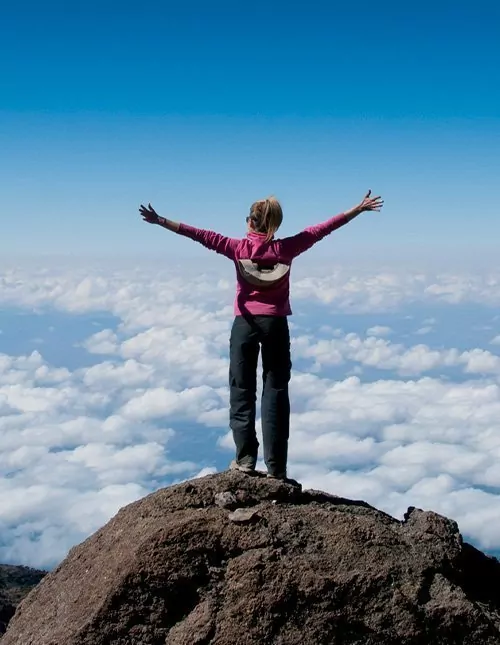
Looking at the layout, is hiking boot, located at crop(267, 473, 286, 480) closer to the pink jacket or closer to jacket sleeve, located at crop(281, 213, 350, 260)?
the pink jacket

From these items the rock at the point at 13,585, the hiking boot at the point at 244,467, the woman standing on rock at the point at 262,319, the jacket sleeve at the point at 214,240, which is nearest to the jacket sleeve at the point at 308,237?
the woman standing on rock at the point at 262,319

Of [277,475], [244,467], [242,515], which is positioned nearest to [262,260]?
[244,467]

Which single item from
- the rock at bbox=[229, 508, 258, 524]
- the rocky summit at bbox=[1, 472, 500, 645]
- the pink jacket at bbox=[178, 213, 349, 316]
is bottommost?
the rocky summit at bbox=[1, 472, 500, 645]

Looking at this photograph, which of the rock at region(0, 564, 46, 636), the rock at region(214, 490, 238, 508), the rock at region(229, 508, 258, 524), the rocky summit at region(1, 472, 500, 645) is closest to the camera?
the rocky summit at region(1, 472, 500, 645)

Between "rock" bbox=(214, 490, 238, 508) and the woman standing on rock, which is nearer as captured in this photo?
"rock" bbox=(214, 490, 238, 508)

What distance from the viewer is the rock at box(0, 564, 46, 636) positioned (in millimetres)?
16391

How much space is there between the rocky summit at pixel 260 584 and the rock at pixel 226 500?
1 centimetres

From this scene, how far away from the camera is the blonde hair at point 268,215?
997 cm

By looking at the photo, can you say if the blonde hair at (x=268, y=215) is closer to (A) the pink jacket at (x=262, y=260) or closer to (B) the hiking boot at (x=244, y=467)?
(A) the pink jacket at (x=262, y=260)

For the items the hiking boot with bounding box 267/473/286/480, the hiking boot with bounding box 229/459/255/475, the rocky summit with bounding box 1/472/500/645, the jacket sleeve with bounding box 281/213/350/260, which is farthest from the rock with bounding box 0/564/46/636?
the jacket sleeve with bounding box 281/213/350/260

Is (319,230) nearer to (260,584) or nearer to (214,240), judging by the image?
(214,240)

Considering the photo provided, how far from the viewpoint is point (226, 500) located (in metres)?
9.06

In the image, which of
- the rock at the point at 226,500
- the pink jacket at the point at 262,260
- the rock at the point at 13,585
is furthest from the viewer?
the rock at the point at 13,585

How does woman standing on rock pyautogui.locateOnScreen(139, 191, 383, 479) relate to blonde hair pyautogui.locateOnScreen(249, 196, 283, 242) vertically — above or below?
below
